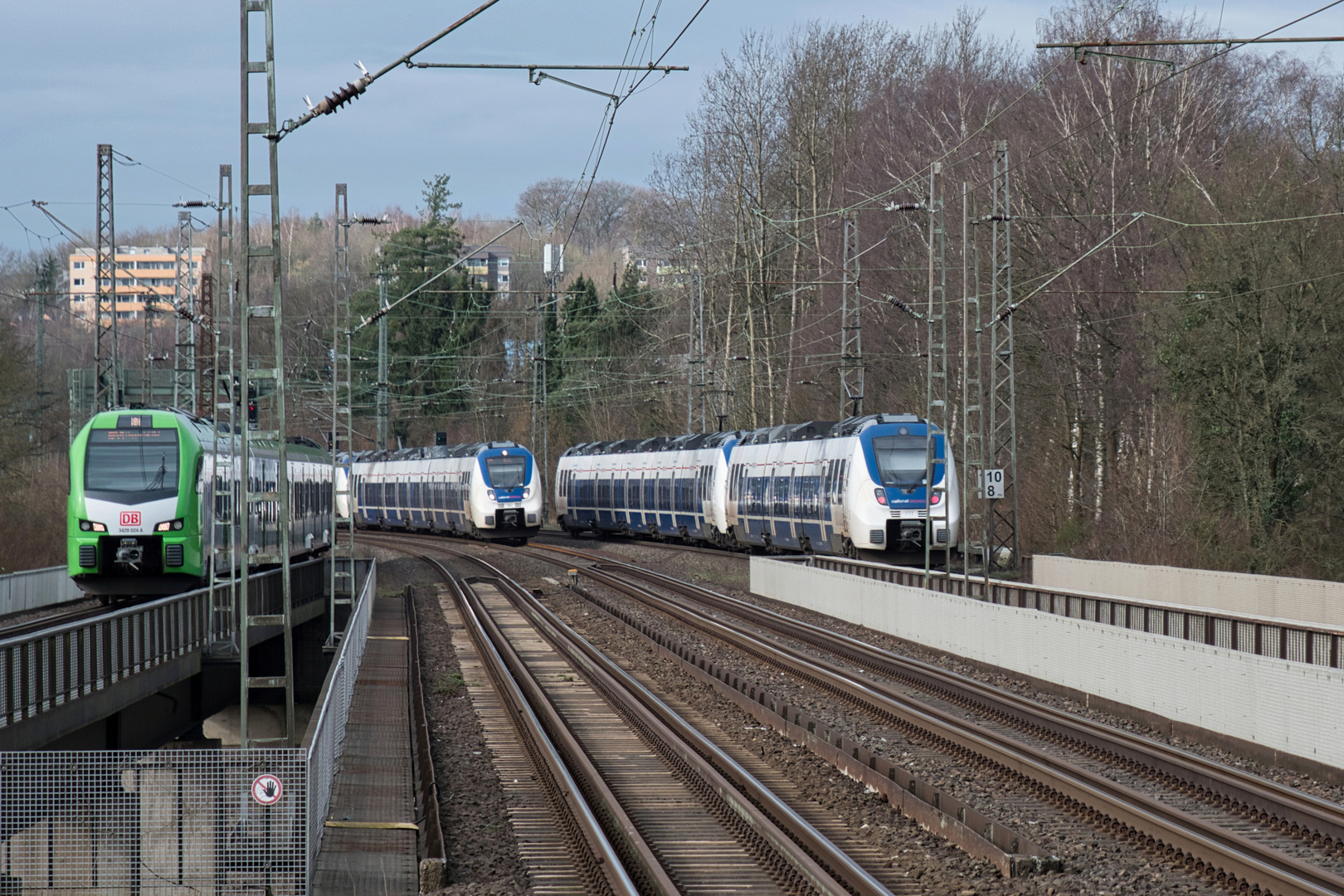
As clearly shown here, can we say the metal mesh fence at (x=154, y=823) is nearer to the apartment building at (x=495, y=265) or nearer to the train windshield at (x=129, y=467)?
the train windshield at (x=129, y=467)

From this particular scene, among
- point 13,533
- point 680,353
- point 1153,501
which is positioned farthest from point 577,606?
point 680,353

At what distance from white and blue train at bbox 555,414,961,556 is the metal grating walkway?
34.9ft

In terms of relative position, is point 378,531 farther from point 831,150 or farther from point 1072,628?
point 1072,628

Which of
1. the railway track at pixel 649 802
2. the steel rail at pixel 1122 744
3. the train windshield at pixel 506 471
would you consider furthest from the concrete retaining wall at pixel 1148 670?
the train windshield at pixel 506 471

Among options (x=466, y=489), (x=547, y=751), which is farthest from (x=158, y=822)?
(x=466, y=489)

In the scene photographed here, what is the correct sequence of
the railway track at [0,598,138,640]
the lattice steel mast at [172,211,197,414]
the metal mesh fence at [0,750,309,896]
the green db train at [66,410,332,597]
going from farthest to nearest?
the lattice steel mast at [172,211,197,414], the green db train at [66,410,332,597], the railway track at [0,598,138,640], the metal mesh fence at [0,750,309,896]

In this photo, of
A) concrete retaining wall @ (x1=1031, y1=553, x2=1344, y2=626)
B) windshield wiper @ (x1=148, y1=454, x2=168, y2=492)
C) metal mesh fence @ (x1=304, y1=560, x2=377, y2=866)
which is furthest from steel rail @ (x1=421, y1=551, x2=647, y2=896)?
concrete retaining wall @ (x1=1031, y1=553, x2=1344, y2=626)

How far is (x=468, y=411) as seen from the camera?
88312 mm

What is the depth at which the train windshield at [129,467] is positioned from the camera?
80.5ft

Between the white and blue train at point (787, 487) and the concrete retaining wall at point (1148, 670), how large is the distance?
2703 mm

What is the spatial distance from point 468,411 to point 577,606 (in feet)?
190

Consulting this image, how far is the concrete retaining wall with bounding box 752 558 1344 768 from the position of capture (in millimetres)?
12943

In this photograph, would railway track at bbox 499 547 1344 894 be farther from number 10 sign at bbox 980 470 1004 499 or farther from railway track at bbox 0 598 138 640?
railway track at bbox 0 598 138 640

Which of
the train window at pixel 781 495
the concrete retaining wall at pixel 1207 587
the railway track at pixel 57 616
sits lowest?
the railway track at pixel 57 616
